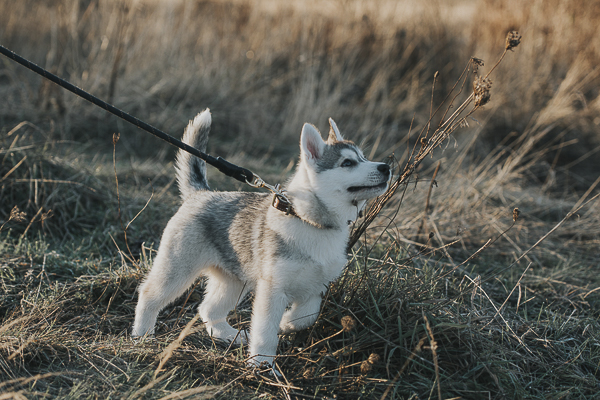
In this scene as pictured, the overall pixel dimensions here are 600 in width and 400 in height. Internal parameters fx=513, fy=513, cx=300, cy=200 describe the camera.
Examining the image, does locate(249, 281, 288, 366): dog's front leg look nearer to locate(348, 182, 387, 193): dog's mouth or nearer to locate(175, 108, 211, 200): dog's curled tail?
locate(348, 182, 387, 193): dog's mouth

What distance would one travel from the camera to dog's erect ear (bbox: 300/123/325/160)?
277 cm

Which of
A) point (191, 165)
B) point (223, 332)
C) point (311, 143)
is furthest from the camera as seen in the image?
point (191, 165)

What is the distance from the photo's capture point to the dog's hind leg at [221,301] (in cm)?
314

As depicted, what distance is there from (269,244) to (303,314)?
43 centimetres

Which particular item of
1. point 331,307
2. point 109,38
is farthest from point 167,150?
point 331,307

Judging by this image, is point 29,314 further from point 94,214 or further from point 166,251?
point 94,214

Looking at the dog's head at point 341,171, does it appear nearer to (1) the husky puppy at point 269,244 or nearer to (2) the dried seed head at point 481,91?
(1) the husky puppy at point 269,244

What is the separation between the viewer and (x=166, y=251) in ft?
9.68

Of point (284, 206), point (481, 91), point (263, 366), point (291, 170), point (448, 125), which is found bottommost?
point (291, 170)

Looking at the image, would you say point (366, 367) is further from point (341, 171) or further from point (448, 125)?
point (448, 125)

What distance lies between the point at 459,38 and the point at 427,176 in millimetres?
4038

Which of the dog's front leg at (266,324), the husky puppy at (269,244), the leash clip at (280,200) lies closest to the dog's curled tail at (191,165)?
the husky puppy at (269,244)

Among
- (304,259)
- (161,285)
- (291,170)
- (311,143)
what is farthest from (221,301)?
(291,170)

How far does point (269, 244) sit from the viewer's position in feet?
8.90
